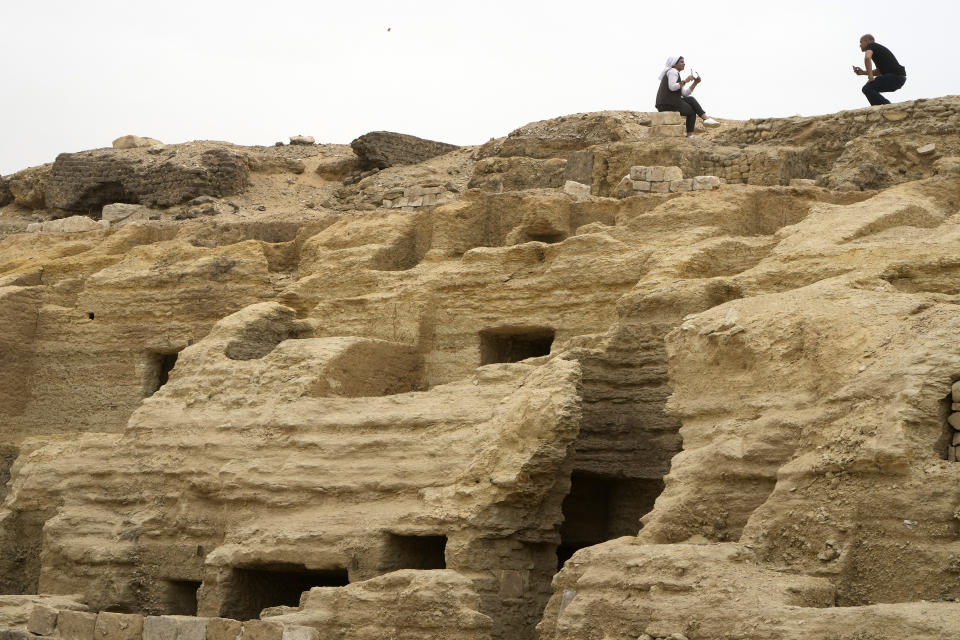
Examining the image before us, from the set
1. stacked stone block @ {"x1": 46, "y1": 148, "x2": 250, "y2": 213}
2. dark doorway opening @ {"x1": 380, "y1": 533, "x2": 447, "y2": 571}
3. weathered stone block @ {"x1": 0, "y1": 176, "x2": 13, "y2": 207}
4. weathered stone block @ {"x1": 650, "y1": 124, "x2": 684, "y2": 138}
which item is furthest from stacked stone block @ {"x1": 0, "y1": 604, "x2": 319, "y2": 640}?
weathered stone block @ {"x1": 0, "y1": 176, "x2": 13, "y2": 207}

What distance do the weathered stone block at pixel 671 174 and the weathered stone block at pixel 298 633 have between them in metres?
9.18

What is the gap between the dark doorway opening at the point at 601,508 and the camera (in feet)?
46.4

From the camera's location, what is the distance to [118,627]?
1326cm

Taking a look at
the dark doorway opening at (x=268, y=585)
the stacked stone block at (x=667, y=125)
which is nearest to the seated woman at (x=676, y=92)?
the stacked stone block at (x=667, y=125)

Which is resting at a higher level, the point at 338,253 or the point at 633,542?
the point at 338,253

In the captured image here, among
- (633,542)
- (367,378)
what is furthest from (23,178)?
(633,542)

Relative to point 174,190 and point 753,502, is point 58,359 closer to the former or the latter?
point 174,190

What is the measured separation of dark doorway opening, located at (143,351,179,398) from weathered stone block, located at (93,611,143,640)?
6.05 meters

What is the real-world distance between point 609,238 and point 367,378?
3070mm

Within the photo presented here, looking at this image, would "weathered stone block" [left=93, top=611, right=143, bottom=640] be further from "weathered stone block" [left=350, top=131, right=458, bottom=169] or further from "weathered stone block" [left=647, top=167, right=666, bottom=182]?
"weathered stone block" [left=350, top=131, right=458, bottom=169]

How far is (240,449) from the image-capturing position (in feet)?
49.3

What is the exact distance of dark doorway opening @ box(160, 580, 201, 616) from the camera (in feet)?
49.1

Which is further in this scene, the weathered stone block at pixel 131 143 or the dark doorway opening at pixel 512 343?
the weathered stone block at pixel 131 143

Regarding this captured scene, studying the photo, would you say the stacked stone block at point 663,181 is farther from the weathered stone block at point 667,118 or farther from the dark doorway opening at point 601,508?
the dark doorway opening at point 601,508
